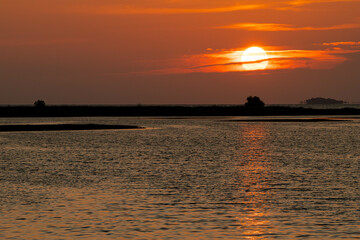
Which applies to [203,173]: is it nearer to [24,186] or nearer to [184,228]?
[24,186]

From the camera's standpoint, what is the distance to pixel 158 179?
36156mm

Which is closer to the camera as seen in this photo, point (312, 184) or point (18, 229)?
point (18, 229)

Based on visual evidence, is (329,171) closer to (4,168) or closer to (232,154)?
(232,154)

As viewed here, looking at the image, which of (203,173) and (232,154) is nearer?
(203,173)

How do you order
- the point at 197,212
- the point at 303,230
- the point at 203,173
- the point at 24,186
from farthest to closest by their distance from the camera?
the point at 203,173
the point at 24,186
the point at 197,212
the point at 303,230

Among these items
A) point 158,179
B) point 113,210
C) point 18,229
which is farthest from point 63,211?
point 158,179

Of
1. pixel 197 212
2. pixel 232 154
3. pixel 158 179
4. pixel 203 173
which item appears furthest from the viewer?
pixel 232 154

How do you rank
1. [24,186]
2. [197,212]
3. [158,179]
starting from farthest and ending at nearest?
[158,179], [24,186], [197,212]

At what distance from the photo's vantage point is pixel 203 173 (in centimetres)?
3991

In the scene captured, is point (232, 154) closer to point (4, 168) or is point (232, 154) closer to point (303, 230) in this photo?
point (4, 168)

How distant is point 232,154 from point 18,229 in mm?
38040

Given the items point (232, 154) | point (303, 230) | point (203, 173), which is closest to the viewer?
point (303, 230)

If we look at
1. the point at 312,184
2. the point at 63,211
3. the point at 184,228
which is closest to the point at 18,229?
the point at 63,211

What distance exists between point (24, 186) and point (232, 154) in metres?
28.6
